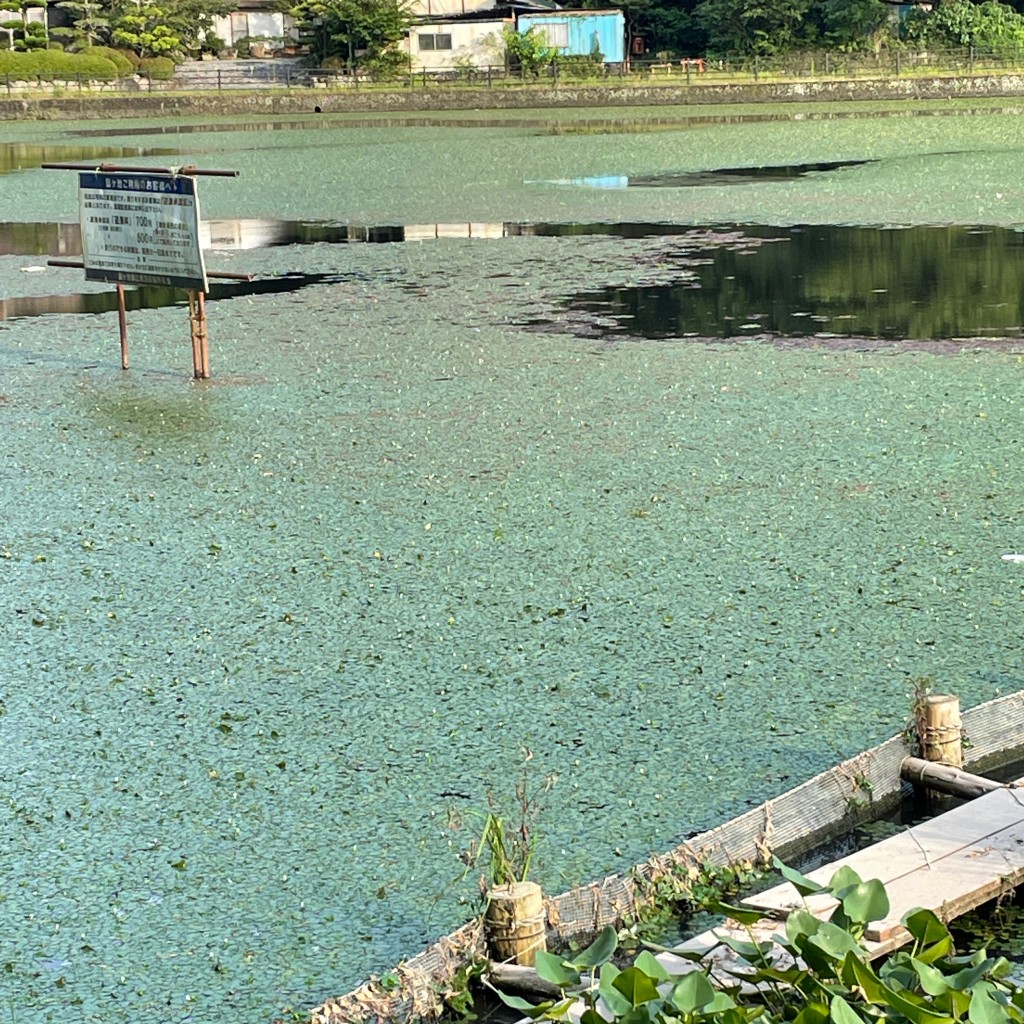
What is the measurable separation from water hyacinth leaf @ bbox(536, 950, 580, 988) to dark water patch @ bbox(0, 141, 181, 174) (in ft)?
62.8

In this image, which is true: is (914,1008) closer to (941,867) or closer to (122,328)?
(941,867)

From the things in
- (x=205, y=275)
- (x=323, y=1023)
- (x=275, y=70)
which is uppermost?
(x=275, y=70)

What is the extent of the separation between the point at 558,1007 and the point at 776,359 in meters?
5.48

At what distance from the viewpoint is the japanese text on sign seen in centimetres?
687

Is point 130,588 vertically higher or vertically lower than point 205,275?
lower

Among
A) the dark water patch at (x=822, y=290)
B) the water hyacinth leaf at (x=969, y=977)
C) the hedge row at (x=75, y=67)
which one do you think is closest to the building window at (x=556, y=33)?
the hedge row at (x=75, y=67)

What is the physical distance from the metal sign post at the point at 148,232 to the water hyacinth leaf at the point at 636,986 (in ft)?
16.7

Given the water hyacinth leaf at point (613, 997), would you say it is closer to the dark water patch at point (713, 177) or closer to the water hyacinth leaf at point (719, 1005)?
the water hyacinth leaf at point (719, 1005)

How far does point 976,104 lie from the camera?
2772 centimetres

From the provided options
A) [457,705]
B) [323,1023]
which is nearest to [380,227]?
[457,705]

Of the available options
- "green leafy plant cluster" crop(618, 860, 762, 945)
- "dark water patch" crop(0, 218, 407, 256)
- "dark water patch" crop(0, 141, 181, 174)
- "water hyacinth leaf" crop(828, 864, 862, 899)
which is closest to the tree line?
"dark water patch" crop(0, 141, 181, 174)

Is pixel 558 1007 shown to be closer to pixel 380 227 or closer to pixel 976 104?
pixel 380 227

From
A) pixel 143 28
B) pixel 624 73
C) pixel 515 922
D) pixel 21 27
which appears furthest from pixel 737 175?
pixel 21 27

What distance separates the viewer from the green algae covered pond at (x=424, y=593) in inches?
115
